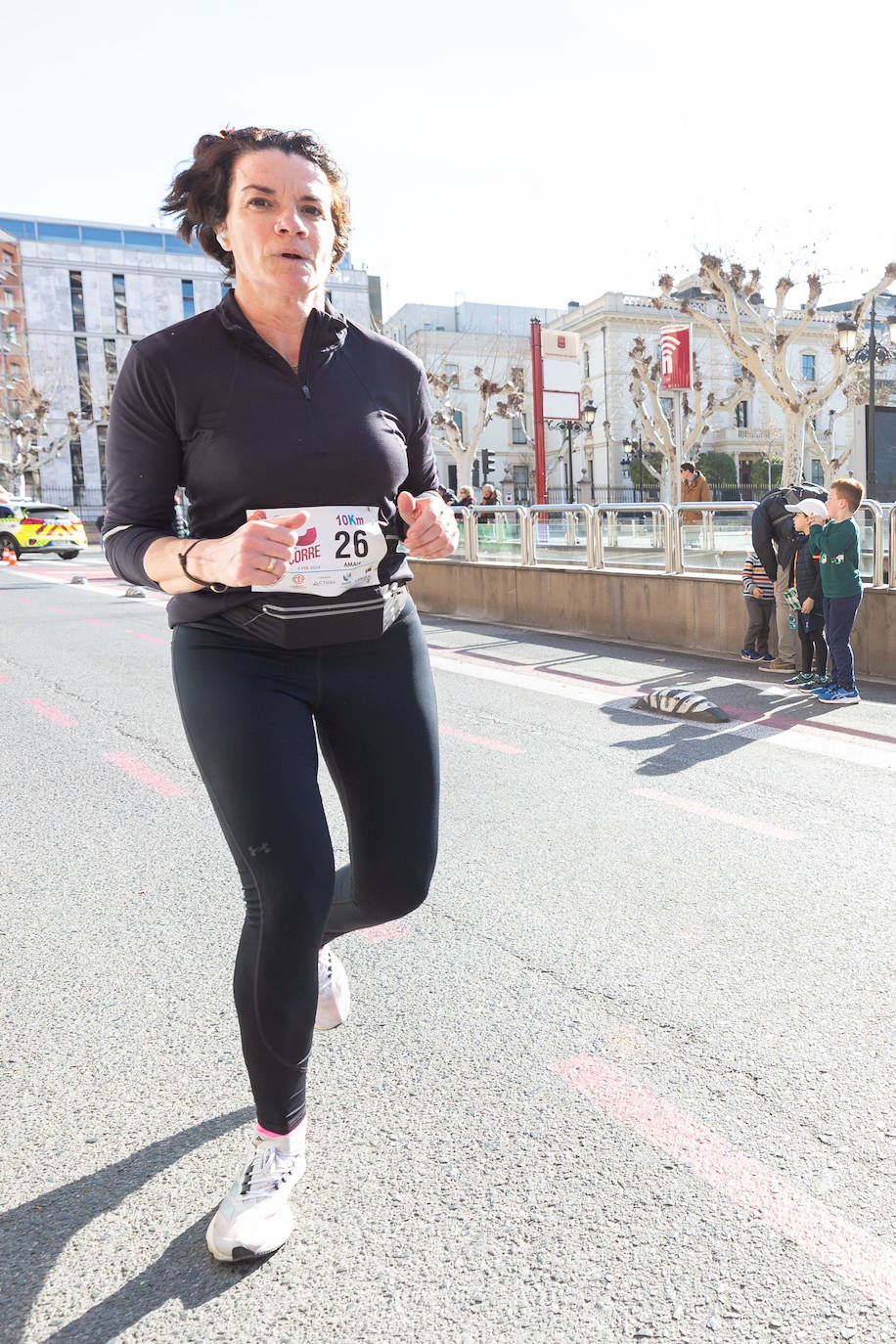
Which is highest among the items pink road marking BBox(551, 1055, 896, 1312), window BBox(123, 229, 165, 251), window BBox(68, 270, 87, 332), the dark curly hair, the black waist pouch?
window BBox(123, 229, 165, 251)

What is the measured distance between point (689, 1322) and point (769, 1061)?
99 cm

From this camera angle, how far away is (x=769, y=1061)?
8.87 feet

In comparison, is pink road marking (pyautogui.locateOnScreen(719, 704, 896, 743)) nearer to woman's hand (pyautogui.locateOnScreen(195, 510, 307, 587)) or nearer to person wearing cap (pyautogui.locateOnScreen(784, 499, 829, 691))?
person wearing cap (pyautogui.locateOnScreen(784, 499, 829, 691))

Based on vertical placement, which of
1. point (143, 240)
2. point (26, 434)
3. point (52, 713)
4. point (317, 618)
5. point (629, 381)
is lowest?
point (52, 713)

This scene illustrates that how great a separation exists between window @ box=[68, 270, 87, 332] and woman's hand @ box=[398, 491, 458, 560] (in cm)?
8485

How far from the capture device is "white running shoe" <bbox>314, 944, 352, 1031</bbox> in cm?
268

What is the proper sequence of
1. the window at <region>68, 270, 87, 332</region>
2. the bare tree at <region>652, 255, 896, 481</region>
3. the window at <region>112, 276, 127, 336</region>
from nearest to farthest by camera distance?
the bare tree at <region>652, 255, 896, 481</region> < the window at <region>68, 270, 87, 332</region> < the window at <region>112, 276, 127, 336</region>

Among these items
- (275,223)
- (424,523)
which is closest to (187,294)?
(275,223)

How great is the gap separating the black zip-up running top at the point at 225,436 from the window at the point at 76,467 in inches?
3132

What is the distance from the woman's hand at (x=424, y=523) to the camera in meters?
2.13

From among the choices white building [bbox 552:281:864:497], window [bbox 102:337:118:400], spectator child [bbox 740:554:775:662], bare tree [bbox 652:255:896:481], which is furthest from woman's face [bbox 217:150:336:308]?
window [bbox 102:337:118:400]

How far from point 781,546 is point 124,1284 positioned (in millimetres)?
8228

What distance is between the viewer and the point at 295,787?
2.00 meters

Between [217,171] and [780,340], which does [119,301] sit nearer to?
[780,340]
